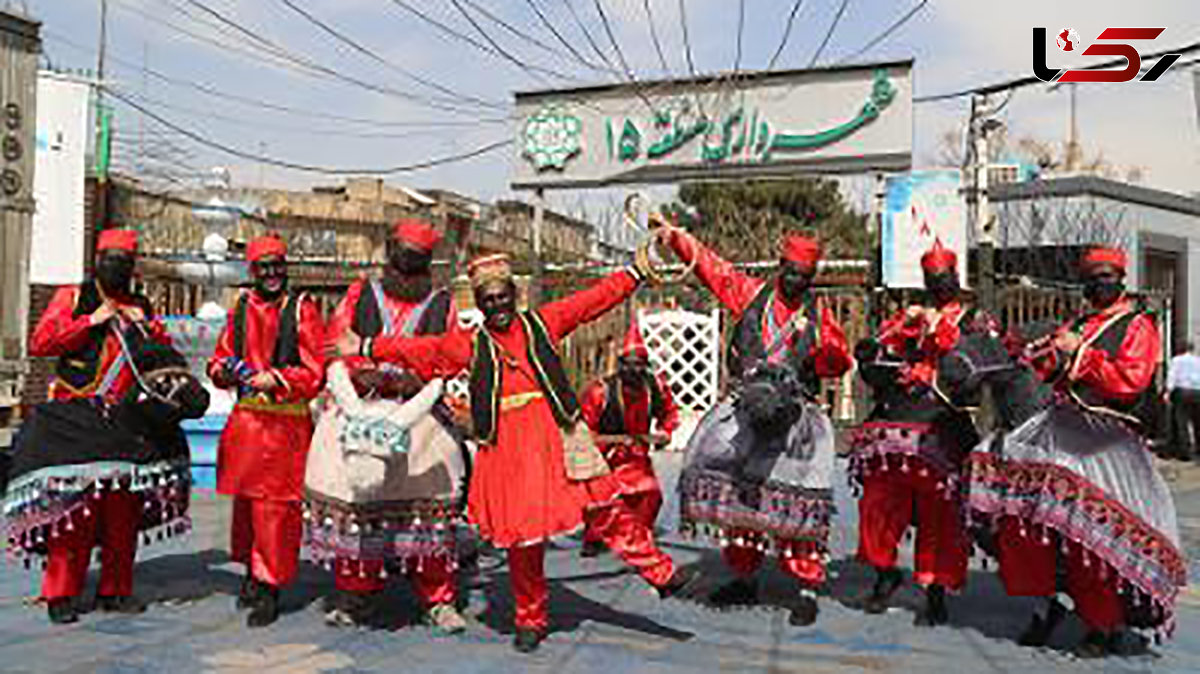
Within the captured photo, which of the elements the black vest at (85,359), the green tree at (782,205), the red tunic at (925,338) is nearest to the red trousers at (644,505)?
the red tunic at (925,338)

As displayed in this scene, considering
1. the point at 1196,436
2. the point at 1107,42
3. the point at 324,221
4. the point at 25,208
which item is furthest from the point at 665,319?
the point at 324,221

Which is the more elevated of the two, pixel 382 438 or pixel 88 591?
pixel 382 438

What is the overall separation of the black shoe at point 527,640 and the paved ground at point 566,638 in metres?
0.05

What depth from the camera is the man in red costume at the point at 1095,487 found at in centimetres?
420

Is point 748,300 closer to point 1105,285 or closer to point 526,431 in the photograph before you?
point 526,431

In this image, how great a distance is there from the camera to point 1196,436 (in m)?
12.4

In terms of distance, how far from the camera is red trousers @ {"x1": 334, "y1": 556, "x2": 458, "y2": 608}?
4617 millimetres

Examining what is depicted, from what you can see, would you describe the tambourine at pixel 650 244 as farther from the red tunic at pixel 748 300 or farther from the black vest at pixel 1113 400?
the black vest at pixel 1113 400

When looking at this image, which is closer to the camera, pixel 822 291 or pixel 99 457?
pixel 99 457

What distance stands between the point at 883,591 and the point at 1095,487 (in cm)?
130

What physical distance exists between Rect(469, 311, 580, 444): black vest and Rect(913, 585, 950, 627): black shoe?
1876mm

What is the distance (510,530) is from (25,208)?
999cm

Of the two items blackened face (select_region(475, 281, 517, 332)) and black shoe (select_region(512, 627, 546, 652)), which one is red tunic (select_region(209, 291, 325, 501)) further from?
black shoe (select_region(512, 627, 546, 652))

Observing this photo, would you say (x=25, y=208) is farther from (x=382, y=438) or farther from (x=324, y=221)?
(x=382, y=438)
